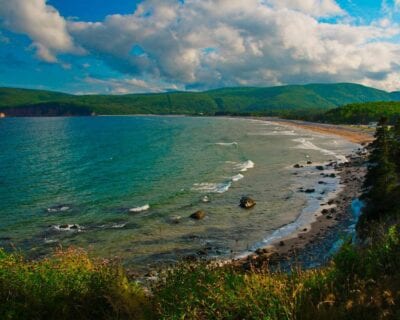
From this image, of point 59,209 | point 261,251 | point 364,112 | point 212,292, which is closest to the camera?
point 212,292

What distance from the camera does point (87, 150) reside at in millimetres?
97250

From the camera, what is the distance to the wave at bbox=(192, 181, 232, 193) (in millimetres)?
51281

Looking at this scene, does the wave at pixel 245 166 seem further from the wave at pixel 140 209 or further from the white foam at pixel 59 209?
the white foam at pixel 59 209

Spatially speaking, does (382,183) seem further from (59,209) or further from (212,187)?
(59,209)

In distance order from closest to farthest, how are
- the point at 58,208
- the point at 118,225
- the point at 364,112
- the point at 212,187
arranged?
1. the point at 118,225
2. the point at 58,208
3. the point at 212,187
4. the point at 364,112

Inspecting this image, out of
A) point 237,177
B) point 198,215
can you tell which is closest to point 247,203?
point 198,215

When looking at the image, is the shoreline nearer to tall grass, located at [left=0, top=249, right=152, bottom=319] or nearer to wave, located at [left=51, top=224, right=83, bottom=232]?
tall grass, located at [left=0, top=249, right=152, bottom=319]

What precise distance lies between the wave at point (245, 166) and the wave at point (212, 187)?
1296 centimetres

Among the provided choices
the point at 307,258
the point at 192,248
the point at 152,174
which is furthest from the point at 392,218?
the point at 152,174

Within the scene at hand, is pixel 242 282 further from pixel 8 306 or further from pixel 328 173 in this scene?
pixel 328 173

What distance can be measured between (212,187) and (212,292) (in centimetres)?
4514

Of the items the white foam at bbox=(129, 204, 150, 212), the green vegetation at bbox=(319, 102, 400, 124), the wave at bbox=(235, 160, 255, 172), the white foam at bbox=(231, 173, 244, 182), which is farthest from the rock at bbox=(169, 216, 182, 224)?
the green vegetation at bbox=(319, 102, 400, 124)

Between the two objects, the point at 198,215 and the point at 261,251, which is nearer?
the point at 261,251

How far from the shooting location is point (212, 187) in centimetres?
5312
